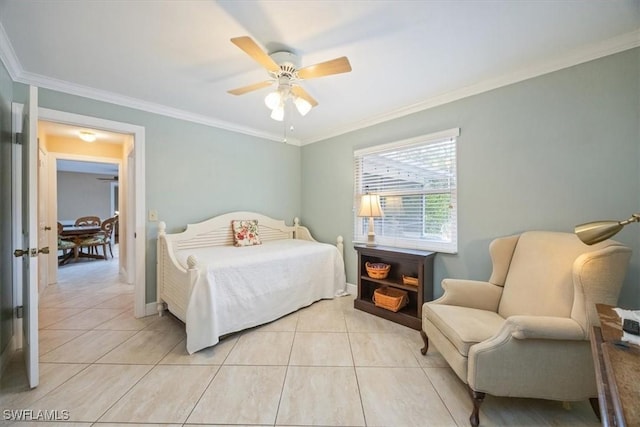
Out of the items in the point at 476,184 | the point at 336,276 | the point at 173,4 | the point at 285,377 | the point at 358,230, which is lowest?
the point at 285,377

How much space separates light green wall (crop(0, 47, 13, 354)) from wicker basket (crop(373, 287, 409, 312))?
3011 millimetres

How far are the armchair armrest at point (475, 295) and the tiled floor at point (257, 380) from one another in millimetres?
498

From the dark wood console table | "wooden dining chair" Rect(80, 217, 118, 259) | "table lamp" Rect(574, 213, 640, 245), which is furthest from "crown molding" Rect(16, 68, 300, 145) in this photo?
"wooden dining chair" Rect(80, 217, 118, 259)

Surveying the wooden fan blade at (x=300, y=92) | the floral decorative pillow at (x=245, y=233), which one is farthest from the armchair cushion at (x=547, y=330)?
the floral decorative pillow at (x=245, y=233)

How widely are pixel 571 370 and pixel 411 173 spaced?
1970 millimetres

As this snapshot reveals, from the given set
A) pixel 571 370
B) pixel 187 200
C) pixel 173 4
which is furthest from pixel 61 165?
pixel 571 370

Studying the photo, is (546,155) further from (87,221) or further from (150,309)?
(87,221)

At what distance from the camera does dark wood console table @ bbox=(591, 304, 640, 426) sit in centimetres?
59

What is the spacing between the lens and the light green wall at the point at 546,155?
65.6 inches

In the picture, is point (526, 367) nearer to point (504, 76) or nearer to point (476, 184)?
point (476, 184)

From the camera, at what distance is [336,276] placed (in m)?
3.28

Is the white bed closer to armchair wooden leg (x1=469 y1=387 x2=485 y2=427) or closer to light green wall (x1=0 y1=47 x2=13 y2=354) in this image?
light green wall (x1=0 y1=47 x2=13 y2=354)

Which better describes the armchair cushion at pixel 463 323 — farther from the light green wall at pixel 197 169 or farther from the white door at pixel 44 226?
the white door at pixel 44 226

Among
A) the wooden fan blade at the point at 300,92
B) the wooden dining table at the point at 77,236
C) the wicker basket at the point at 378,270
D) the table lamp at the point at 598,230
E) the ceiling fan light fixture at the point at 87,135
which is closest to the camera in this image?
the table lamp at the point at 598,230
